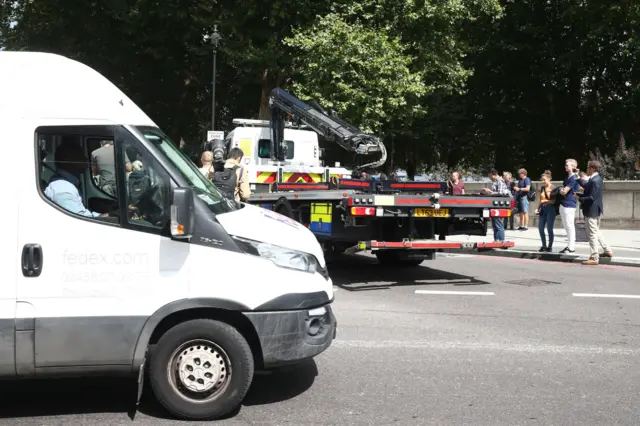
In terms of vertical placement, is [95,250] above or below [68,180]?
below

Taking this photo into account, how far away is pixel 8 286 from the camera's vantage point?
4633mm

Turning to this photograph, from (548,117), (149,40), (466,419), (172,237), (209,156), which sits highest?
(149,40)

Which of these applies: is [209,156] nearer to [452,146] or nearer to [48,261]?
[48,261]

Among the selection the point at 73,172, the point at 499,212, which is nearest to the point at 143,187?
the point at 73,172

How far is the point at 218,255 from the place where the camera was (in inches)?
189

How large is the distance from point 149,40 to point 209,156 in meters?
22.3

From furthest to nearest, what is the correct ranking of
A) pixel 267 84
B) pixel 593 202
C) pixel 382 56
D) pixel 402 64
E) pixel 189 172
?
1. pixel 267 84
2. pixel 402 64
3. pixel 382 56
4. pixel 593 202
5. pixel 189 172

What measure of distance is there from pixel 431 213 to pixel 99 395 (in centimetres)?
604

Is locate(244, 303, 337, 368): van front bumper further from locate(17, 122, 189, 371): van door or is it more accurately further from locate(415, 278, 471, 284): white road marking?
locate(415, 278, 471, 284): white road marking

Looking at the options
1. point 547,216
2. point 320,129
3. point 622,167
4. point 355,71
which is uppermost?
point 355,71

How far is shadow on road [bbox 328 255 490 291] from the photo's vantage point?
11.1 m

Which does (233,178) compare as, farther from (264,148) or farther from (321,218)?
(264,148)

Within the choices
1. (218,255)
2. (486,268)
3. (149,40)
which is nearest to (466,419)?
(218,255)

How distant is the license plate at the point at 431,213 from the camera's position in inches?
412
